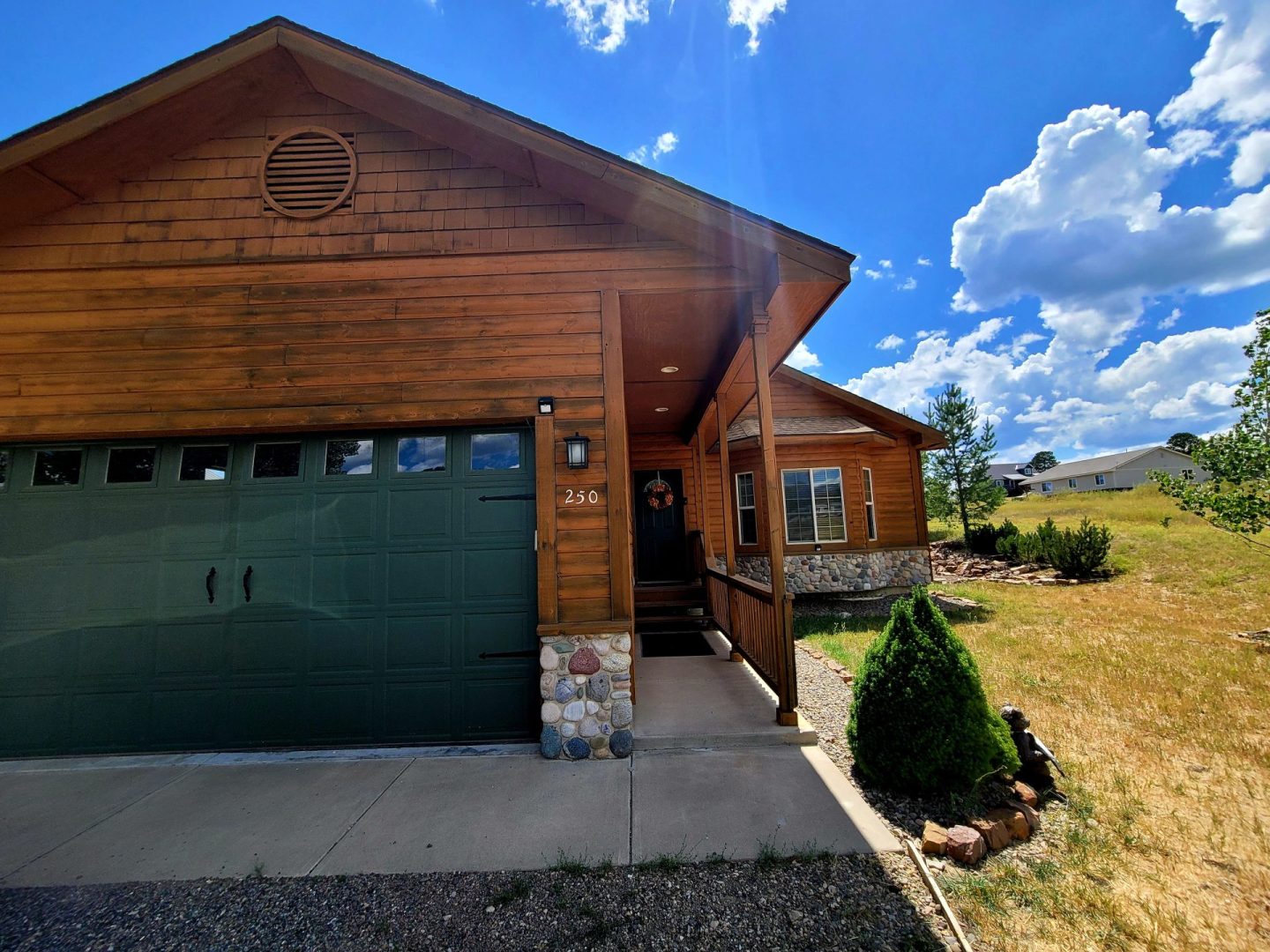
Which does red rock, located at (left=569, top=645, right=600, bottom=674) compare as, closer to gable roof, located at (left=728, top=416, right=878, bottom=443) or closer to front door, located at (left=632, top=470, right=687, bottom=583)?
front door, located at (left=632, top=470, right=687, bottom=583)

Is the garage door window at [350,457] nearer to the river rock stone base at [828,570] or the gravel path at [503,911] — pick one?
the gravel path at [503,911]

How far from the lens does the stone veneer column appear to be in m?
3.60

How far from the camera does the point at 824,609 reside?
34.3 ft

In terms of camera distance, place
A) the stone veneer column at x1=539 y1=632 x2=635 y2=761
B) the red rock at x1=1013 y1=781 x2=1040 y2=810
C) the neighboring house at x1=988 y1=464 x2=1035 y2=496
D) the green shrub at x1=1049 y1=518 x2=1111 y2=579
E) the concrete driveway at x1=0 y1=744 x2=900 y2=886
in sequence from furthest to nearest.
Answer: the neighboring house at x1=988 y1=464 x2=1035 y2=496
the green shrub at x1=1049 y1=518 x2=1111 y2=579
the stone veneer column at x1=539 y1=632 x2=635 y2=761
the red rock at x1=1013 y1=781 x2=1040 y2=810
the concrete driveway at x1=0 y1=744 x2=900 y2=886

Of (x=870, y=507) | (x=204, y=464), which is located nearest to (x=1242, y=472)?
(x=870, y=507)

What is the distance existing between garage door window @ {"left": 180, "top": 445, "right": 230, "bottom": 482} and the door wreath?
6.39 meters

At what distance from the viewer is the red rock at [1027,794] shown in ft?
9.49

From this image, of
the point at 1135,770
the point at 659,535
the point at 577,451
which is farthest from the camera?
the point at 659,535

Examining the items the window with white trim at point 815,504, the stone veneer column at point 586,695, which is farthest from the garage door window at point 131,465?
the window with white trim at point 815,504

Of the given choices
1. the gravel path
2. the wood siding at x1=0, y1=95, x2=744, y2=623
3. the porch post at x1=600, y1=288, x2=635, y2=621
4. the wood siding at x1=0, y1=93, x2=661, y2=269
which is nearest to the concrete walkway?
the gravel path

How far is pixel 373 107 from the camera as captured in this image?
13.7 feet

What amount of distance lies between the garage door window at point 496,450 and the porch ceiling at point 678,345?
1.47 metres

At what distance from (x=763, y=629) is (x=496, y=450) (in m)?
2.75

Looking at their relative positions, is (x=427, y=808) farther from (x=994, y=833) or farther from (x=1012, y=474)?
(x=1012, y=474)
